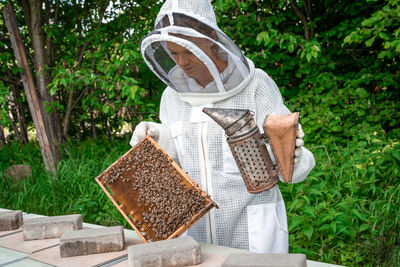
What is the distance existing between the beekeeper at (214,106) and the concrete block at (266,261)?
52 centimetres

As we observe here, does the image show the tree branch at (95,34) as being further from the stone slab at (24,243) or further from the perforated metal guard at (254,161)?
the perforated metal guard at (254,161)

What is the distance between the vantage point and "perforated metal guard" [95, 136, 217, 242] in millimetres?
1639

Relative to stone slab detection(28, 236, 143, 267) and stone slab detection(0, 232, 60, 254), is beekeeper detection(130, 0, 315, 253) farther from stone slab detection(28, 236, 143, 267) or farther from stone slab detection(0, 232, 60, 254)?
stone slab detection(0, 232, 60, 254)

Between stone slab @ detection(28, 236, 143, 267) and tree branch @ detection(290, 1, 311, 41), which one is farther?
tree branch @ detection(290, 1, 311, 41)

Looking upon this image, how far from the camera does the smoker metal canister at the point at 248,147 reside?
56.0 inches

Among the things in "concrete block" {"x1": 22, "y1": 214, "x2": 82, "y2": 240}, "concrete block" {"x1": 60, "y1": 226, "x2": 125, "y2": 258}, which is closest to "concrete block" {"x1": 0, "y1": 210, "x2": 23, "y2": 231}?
"concrete block" {"x1": 22, "y1": 214, "x2": 82, "y2": 240}

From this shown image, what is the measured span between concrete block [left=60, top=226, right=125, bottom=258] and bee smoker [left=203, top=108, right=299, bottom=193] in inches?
27.0

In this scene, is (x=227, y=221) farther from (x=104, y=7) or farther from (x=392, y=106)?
(x=104, y=7)

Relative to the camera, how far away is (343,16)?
233 inches

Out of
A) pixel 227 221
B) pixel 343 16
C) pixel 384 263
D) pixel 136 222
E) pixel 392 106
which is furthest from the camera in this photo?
pixel 343 16

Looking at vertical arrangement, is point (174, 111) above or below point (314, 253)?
above

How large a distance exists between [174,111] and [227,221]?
2.29 feet

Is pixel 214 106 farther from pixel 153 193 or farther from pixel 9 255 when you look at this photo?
pixel 9 255

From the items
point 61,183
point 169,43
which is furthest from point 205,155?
point 61,183
